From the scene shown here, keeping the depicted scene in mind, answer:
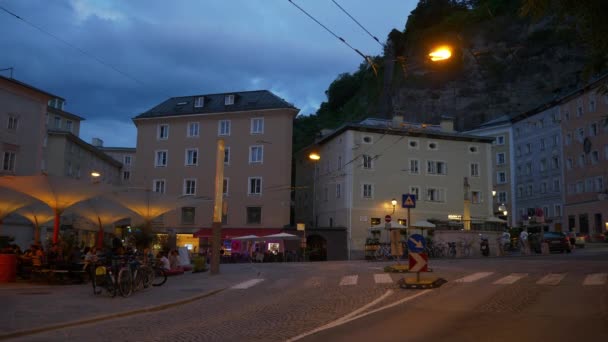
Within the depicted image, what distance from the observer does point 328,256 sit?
169ft

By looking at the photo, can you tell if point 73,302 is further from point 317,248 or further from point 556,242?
point 317,248

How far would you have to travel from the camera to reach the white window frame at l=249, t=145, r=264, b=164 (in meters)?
56.1

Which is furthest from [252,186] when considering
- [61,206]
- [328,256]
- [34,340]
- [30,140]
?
[34,340]

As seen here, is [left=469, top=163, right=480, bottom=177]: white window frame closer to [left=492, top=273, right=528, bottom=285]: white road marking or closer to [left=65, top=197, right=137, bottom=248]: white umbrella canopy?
[left=65, top=197, right=137, bottom=248]: white umbrella canopy

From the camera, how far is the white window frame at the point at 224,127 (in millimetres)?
57688

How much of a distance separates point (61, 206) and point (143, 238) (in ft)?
25.5

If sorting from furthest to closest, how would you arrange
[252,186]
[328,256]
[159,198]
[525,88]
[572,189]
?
[525,88] < [572,189] < [252,186] < [328,256] < [159,198]

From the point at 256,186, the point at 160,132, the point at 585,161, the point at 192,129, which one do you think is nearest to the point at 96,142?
the point at 160,132

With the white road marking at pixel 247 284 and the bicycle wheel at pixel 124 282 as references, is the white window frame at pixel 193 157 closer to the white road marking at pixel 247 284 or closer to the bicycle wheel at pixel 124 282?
the white road marking at pixel 247 284

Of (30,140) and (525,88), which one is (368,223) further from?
(525,88)

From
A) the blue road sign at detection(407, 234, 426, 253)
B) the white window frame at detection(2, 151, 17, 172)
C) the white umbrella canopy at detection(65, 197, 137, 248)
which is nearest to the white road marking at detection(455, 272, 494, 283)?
the blue road sign at detection(407, 234, 426, 253)

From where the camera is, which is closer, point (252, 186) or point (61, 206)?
point (61, 206)

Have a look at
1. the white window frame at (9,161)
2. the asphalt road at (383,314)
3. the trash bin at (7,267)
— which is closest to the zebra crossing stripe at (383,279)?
the asphalt road at (383,314)

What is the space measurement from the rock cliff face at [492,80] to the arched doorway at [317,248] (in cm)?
3708
